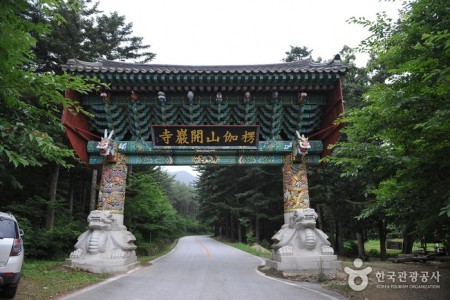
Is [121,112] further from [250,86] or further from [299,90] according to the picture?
[299,90]

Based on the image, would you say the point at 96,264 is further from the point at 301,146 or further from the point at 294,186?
the point at 301,146

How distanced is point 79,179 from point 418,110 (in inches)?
766

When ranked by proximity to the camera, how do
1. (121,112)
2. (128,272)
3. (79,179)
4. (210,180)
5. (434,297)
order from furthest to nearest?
(210,180)
(79,179)
(121,112)
(128,272)
(434,297)

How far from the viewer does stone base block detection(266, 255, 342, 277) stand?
8.84m

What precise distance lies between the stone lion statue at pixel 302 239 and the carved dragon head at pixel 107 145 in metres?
6.30

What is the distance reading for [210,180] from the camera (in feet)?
112

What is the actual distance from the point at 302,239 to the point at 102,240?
247 inches

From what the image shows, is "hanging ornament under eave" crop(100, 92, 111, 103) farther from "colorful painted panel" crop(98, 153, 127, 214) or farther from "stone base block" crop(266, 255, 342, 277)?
"stone base block" crop(266, 255, 342, 277)

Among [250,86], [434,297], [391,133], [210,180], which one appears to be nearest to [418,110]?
[391,133]

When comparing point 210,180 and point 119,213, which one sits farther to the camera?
point 210,180

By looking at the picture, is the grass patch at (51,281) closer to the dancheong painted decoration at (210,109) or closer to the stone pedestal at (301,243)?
the dancheong painted decoration at (210,109)

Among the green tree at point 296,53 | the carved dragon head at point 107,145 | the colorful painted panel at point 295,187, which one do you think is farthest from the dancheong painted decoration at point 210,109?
the green tree at point 296,53

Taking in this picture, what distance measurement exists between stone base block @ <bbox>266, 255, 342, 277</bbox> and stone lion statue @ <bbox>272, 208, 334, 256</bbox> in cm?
15

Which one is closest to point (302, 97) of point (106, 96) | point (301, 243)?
point (301, 243)
